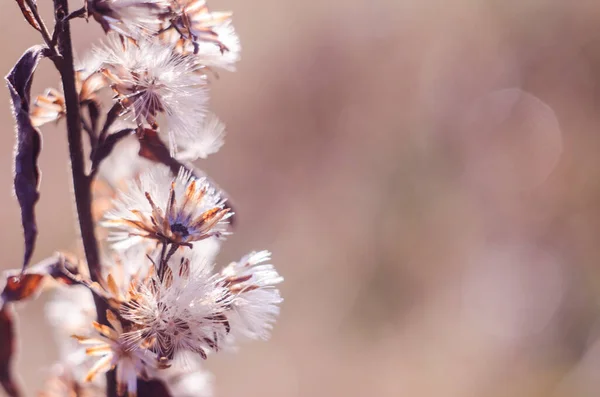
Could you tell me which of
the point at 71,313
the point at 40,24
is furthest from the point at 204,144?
→ the point at 71,313

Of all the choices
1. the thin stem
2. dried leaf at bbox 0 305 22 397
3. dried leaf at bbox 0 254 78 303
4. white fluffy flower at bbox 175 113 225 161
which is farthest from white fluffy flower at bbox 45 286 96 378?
the thin stem

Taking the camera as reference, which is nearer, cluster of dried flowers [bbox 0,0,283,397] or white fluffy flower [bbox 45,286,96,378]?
cluster of dried flowers [bbox 0,0,283,397]

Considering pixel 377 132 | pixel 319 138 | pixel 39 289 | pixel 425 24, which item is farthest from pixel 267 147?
pixel 39 289

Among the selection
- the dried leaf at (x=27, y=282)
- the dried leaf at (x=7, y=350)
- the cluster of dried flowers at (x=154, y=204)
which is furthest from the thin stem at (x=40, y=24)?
the dried leaf at (x=7, y=350)

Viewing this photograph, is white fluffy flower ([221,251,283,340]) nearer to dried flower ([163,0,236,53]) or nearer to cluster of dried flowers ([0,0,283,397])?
cluster of dried flowers ([0,0,283,397])

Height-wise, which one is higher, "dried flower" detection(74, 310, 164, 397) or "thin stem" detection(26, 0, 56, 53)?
"thin stem" detection(26, 0, 56, 53)

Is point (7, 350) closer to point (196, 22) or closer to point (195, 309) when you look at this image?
point (195, 309)

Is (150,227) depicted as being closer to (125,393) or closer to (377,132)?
(125,393)
